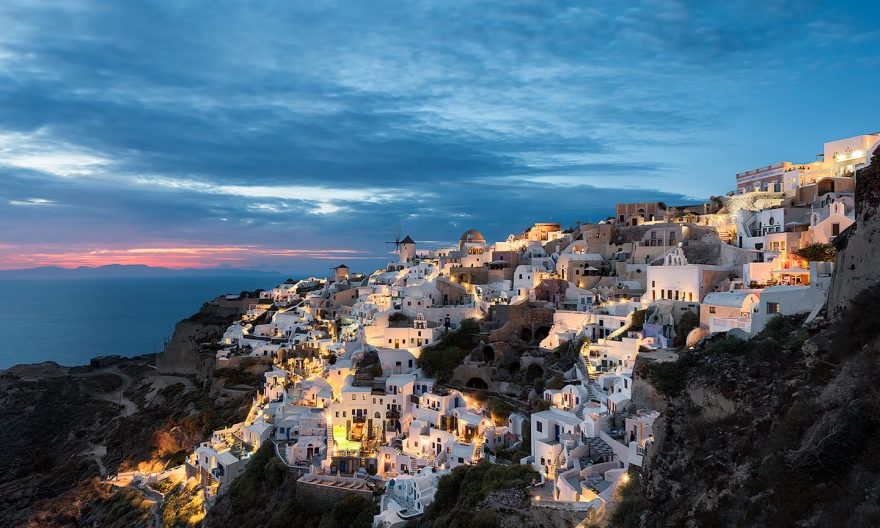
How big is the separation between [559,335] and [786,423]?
78.9 feet

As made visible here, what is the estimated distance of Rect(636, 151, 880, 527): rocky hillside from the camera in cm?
648

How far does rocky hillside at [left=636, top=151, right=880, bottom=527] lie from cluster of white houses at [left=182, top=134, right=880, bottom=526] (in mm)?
5393

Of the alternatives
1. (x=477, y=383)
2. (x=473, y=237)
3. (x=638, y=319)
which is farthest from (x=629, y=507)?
(x=473, y=237)

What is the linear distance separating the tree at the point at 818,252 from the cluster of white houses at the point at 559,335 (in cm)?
80

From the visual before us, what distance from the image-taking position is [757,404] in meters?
8.57

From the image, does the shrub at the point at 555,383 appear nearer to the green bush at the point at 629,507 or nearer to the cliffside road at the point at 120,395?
the green bush at the point at 629,507

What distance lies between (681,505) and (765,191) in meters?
39.9

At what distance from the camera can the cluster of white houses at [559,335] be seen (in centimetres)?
2050

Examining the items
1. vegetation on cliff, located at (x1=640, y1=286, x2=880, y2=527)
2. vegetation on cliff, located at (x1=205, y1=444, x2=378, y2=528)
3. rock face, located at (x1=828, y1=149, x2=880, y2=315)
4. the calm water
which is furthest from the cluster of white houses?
the calm water

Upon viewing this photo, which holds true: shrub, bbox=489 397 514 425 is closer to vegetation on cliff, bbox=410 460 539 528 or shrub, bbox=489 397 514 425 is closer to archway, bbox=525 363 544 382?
archway, bbox=525 363 544 382

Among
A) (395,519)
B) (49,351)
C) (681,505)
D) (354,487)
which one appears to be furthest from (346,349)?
(49,351)

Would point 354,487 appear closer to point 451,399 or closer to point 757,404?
point 451,399

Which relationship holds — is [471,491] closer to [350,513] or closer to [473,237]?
[350,513]

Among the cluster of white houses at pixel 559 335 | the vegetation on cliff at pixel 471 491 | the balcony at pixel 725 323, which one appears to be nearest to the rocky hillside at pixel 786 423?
the cluster of white houses at pixel 559 335
